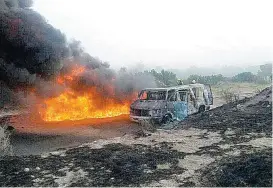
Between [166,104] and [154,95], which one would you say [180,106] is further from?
[154,95]

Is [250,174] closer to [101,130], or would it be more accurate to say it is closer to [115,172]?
[115,172]

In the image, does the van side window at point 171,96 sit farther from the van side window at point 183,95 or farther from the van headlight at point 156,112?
the van headlight at point 156,112

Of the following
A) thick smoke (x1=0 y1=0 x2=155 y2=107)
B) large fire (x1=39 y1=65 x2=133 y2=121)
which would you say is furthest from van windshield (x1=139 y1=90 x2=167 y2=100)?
thick smoke (x1=0 y1=0 x2=155 y2=107)

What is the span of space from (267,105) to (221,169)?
990 cm

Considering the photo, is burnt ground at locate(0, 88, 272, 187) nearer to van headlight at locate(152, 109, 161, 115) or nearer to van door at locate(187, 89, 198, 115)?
van headlight at locate(152, 109, 161, 115)

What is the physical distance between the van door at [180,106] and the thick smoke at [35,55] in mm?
5525

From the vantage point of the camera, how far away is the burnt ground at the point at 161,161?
25.0 feet

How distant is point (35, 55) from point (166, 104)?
759cm

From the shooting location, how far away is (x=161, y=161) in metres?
9.16

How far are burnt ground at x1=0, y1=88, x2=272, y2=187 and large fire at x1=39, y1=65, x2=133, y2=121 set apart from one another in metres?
6.84

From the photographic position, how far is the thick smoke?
16.7m

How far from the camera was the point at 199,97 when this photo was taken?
58.3ft

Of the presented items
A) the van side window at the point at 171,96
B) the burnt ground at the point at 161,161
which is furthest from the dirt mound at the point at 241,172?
the van side window at the point at 171,96

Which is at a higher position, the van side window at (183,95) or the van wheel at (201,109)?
the van side window at (183,95)
